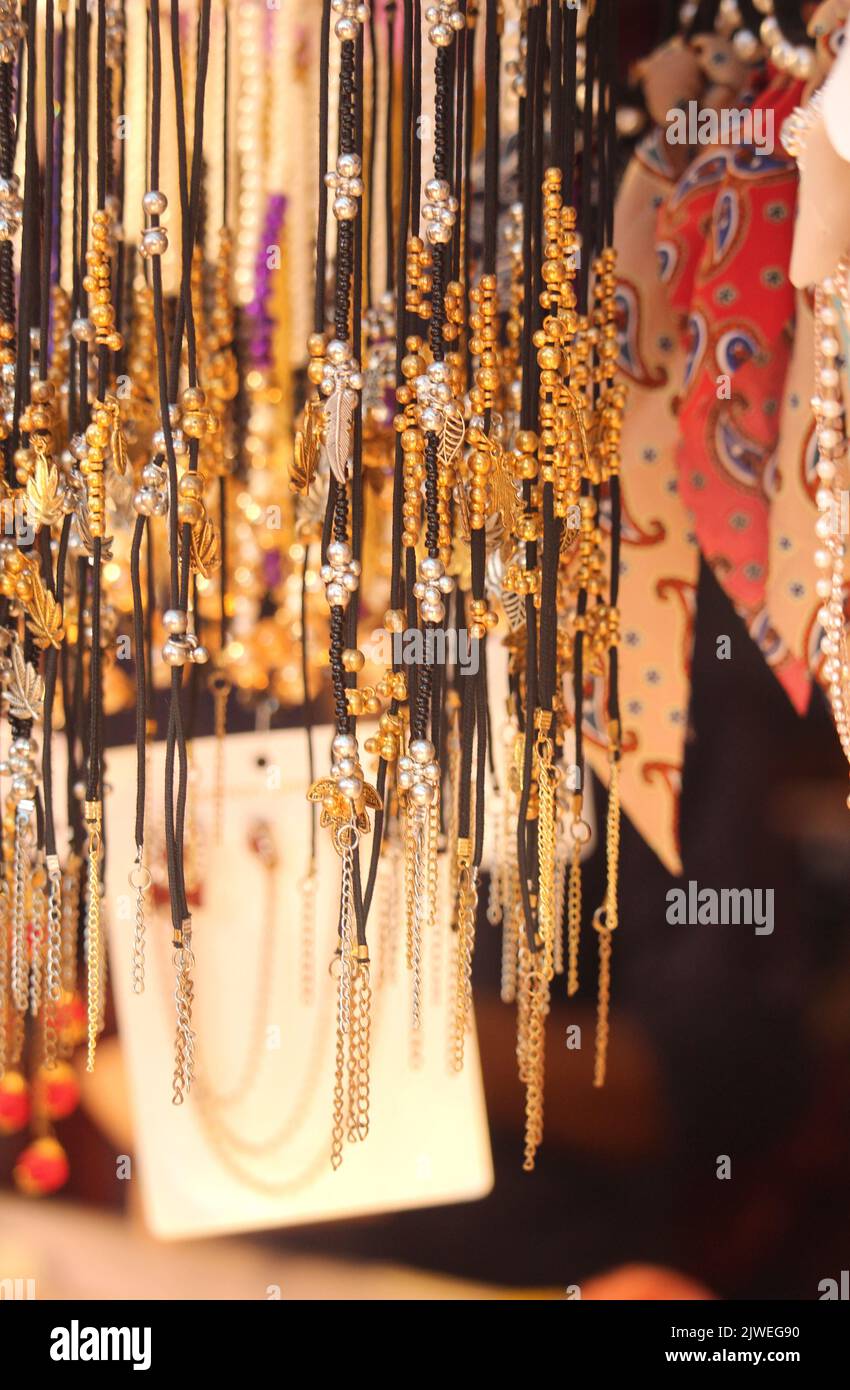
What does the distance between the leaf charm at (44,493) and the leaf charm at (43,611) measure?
5 cm

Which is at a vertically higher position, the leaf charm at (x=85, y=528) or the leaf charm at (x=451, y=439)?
the leaf charm at (x=451, y=439)

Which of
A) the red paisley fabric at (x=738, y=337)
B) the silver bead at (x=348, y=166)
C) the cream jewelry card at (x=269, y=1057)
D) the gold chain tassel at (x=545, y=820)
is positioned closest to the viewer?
the silver bead at (x=348, y=166)

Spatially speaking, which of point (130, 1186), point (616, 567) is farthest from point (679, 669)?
point (130, 1186)

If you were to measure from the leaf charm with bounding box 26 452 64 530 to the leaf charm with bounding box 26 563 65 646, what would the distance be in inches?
1.9

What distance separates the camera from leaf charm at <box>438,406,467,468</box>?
37.1 inches

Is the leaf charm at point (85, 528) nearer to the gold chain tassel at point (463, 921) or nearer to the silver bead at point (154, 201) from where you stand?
the silver bead at point (154, 201)

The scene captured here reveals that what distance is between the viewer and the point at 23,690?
105 centimetres

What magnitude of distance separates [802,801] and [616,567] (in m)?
0.50

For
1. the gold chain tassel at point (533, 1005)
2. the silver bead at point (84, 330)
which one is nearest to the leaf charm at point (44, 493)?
the silver bead at point (84, 330)

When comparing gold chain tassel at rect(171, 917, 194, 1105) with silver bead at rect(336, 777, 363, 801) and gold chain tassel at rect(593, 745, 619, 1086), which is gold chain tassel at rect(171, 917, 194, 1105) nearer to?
silver bead at rect(336, 777, 363, 801)

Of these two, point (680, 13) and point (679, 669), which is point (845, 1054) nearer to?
point (679, 669)

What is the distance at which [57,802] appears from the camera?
4.88 ft

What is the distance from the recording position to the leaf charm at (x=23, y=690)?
105 cm

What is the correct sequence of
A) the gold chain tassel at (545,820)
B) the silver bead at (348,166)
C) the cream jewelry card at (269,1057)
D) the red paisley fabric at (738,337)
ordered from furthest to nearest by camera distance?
the cream jewelry card at (269,1057) → the red paisley fabric at (738,337) → the gold chain tassel at (545,820) → the silver bead at (348,166)
